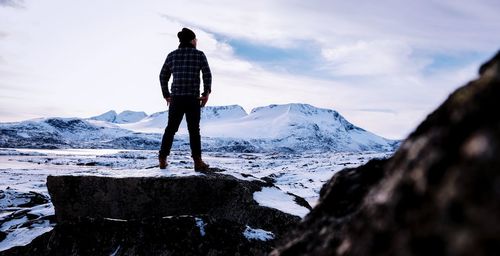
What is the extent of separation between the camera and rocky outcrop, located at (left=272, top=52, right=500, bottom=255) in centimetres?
82

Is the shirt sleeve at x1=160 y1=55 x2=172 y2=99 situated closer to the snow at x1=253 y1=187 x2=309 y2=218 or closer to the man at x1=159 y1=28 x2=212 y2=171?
the man at x1=159 y1=28 x2=212 y2=171

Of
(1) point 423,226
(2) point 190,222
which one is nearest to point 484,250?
(1) point 423,226

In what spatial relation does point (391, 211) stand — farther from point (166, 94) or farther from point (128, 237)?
point (166, 94)

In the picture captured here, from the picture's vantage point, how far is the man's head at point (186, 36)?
6.86 metres

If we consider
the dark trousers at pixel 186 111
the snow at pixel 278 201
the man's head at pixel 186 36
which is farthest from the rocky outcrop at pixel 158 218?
the man's head at pixel 186 36

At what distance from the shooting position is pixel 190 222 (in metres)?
4.42

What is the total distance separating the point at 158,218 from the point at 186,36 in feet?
11.1

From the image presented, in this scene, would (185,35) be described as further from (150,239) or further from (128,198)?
(150,239)

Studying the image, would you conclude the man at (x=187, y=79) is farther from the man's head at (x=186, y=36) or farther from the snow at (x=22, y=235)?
the snow at (x=22, y=235)

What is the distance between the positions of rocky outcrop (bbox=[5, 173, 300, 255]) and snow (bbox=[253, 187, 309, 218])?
13 cm

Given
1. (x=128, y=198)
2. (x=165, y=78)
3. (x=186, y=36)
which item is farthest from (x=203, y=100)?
(x=128, y=198)

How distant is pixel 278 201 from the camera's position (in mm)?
6930

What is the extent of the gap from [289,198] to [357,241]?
20.0ft

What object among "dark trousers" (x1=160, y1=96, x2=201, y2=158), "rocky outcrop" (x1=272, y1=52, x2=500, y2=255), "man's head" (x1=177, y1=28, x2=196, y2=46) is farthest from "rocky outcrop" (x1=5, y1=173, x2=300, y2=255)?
"rocky outcrop" (x1=272, y1=52, x2=500, y2=255)
